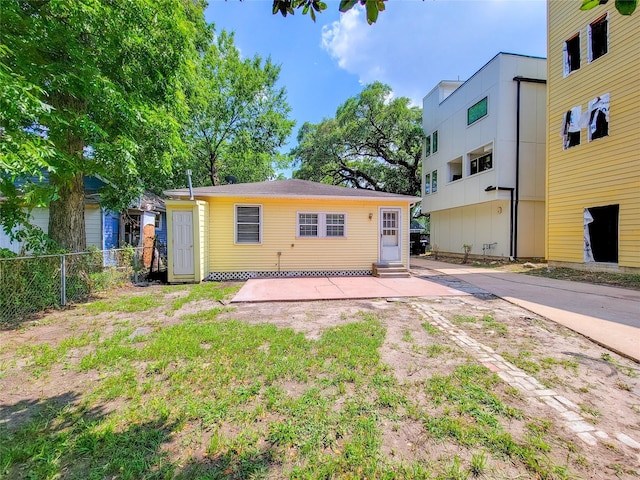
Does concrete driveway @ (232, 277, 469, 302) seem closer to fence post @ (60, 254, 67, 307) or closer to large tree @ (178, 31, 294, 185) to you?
fence post @ (60, 254, 67, 307)

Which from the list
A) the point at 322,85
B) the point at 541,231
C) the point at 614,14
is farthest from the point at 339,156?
the point at 614,14

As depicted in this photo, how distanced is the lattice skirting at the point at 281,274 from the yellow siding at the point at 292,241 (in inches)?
4.3

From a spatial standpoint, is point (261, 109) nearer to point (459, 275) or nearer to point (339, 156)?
point (339, 156)

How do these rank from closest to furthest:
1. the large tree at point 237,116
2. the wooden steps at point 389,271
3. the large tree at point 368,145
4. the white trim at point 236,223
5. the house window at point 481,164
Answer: the white trim at point 236,223 < the wooden steps at point 389,271 < the house window at point 481,164 < the large tree at point 237,116 < the large tree at point 368,145

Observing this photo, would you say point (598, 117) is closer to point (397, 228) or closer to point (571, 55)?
point (571, 55)

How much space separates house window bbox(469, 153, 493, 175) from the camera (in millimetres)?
13898

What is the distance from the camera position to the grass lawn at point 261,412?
6.25 ft

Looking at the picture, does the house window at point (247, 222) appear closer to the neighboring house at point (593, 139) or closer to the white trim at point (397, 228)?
the white trim at point (397, 228)

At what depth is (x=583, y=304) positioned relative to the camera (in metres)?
5.85

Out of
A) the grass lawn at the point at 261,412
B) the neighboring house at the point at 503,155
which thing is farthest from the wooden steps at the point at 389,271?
the neighboring house at the point at 503,155

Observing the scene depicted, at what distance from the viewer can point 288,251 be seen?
9.55m

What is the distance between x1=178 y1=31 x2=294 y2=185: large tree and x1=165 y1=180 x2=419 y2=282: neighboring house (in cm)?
865

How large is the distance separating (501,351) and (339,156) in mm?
19394

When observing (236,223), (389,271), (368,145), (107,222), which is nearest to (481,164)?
(368,145)
